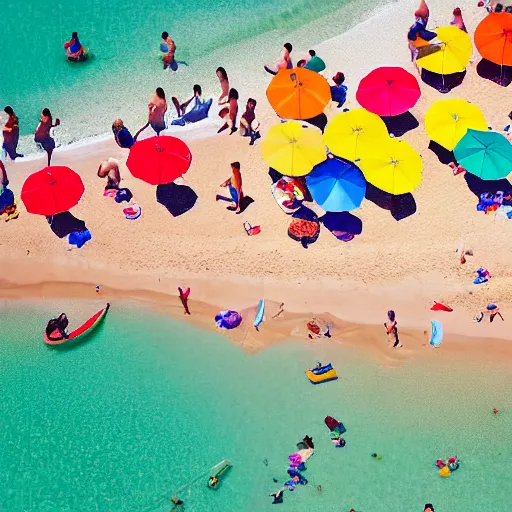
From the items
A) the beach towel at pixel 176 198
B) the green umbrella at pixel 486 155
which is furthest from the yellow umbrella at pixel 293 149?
the green umbrella at pixel 486 155

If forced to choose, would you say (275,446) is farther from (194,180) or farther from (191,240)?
(194,180)

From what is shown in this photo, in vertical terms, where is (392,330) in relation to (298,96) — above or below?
below

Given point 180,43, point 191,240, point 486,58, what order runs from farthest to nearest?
point 180,43 < point 486,58 < point 191,240

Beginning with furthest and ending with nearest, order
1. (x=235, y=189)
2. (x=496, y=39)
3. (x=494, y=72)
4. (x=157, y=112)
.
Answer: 1. (x=494, y=72)
2. (x=496, y=39)
3. (x=157, y=112)
4. (x=235, y=189)

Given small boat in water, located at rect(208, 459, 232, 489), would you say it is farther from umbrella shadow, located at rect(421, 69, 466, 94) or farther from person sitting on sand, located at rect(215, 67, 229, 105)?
umbrella shadow, located at rect(421, 69, 466, 94)

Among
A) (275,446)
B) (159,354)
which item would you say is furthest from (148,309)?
(275,446)

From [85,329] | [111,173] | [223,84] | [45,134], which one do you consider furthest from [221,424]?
[223,84]

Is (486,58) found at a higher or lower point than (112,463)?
higher

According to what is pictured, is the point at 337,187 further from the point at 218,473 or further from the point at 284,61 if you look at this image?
the point at 218,473
